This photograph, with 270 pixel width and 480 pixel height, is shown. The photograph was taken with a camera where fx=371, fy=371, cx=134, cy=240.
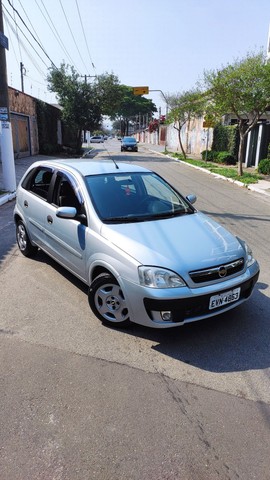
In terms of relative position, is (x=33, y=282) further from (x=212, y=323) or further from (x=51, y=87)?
(x=51, y=87)

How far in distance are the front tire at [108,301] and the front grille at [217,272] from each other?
72 cm

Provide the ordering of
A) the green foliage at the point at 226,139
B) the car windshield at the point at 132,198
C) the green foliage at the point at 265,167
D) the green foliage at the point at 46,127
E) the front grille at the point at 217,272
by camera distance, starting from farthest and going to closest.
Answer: the green foliage at the point at 46,127 → the green foliage at the point at 226,139 → the green foliage at the point at 265,167 → the car windshield at the point at 132,198 → the front grille at the point at 217,272

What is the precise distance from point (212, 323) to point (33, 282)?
2.39 m

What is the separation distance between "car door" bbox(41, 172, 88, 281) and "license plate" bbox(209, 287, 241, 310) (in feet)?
4.71

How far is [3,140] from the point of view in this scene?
11.1m

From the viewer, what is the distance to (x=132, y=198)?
14.3ft

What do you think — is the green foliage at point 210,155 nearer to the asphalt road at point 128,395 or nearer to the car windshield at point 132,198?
the car windshield at point 132,198

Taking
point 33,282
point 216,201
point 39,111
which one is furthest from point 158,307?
point 39,111

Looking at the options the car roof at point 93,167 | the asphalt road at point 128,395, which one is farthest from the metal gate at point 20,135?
the asphalt road at point 128,395

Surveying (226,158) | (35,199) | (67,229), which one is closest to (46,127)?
(226,158)

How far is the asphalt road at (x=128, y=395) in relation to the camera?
228 centimetres

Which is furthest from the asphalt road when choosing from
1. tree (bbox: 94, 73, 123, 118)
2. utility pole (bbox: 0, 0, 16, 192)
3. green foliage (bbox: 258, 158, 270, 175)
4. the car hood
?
tree (bbox: 94, 73, 123, 118)

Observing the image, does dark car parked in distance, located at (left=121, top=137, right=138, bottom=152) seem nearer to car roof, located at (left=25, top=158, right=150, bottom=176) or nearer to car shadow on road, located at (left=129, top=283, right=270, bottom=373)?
car roof, located at (left=25, top=158, right=150, bottom=176)

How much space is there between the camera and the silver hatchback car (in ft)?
10.7
